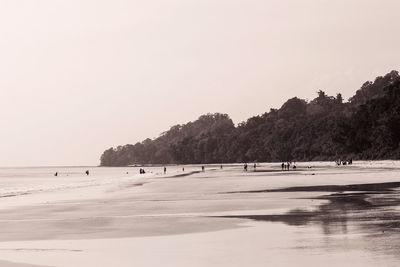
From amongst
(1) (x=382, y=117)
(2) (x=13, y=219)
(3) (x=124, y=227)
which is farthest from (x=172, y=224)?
(1) (x=382, y=117)

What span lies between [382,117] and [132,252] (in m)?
136

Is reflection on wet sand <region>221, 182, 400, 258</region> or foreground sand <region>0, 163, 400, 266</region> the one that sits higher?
reflection on wet sand <region>221, 182, 400, 258</region>

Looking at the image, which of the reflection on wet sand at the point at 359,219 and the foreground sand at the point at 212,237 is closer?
the foreground sand at the point at 212,237

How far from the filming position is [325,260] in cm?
1208

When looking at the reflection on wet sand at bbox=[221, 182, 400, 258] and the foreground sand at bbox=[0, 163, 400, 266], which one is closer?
the foreground sand at bbox=[0, 163, 400, 266]

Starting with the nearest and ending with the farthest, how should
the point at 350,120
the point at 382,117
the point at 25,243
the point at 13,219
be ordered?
the point at 25,243 → the point at 13,219 → the point at 382,117 → the point at 350,120

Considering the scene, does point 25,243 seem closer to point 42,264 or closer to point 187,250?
point 42,264

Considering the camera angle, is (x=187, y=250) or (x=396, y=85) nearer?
(x=187, y=250)

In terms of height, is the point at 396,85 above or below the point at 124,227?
above

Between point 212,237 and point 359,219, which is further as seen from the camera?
point 359,219

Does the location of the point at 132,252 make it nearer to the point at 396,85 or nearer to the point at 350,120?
the point at 396,85

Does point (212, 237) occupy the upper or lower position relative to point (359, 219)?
lower

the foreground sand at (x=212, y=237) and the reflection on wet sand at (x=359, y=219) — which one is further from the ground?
the reflection on wet sand at (x=359, y=219)

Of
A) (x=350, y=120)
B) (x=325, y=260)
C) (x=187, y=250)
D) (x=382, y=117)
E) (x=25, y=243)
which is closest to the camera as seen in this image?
(x=325, y=260)
